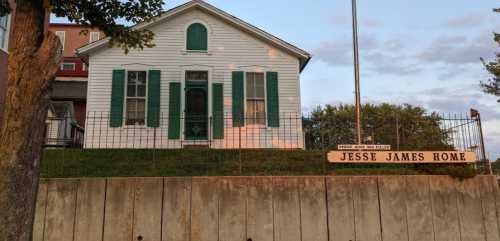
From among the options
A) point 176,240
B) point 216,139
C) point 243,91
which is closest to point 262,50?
point 243,91

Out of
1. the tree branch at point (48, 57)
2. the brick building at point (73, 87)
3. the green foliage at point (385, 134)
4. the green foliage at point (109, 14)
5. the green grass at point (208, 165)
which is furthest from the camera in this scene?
the brick building at point (73, 87)

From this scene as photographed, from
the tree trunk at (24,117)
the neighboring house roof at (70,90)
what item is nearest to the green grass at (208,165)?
the tree trunk at (24,117)

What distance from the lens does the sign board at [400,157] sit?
847 cm

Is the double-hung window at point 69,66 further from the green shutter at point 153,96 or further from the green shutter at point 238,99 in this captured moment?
the green shutter at point 238,99

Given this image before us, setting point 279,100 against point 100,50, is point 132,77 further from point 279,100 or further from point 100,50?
Answer: point 279,100

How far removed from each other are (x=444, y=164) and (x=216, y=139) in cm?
804

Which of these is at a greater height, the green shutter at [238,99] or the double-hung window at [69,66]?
the double-hung window at [69,66]

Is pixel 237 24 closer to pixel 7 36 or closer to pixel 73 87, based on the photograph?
pixel 7 36

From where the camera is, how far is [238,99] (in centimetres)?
1470

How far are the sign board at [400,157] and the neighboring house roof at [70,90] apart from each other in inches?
852

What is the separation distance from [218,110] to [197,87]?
4.01 feet

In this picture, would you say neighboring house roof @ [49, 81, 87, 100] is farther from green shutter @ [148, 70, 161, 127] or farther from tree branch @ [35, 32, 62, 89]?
tree branch @ [35, 32, 62, 89]

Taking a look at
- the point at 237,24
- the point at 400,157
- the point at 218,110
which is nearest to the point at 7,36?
the point at 218,110

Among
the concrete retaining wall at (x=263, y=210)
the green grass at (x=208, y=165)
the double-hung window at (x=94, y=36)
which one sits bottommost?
the concrete retaining wall at (x=263, y=210)
